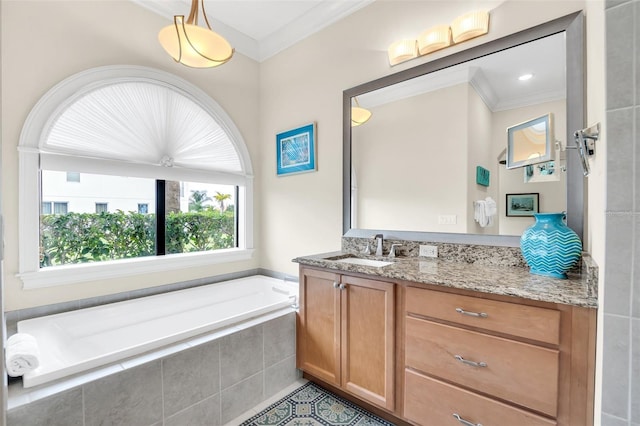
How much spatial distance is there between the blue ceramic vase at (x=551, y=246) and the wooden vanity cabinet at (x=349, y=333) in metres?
0.73

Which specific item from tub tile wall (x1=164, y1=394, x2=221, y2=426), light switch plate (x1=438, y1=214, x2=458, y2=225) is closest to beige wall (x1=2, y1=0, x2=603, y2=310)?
light switch plate (x1=438, y1=214, x2=458, y2=225)

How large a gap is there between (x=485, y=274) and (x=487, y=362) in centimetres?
43

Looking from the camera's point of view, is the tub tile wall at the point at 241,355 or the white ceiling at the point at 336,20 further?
the tub tile wall at the point at 241,355

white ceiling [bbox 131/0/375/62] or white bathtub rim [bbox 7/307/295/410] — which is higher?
white ceiling [bbox 131/0/375/62]

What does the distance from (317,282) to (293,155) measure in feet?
4.63

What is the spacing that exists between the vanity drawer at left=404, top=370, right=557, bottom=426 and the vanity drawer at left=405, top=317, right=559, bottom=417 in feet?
0.13

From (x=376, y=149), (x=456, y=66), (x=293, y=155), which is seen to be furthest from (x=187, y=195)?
(x=456, y=66)

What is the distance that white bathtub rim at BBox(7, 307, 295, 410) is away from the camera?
125cm

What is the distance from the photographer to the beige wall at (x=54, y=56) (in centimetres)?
192

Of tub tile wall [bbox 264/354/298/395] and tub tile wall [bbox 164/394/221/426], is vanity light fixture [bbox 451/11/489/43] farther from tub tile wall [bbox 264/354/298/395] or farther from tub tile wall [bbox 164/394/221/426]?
tub tile wall [bbox 164/394/221/426]

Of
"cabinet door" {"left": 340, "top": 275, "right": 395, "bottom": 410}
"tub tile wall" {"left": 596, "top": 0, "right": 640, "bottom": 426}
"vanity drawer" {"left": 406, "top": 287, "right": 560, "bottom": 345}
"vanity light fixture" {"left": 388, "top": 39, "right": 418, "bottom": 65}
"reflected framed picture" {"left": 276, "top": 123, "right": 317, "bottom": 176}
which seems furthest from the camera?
"reflected framed picture" {"left": 276, "top": 123, "right": 317, "bottom": 176}

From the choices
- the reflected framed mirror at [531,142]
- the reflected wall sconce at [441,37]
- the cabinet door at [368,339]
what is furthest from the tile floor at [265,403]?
the reflected wall sconce at [441,37]

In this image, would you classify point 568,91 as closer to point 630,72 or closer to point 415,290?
point 630,72

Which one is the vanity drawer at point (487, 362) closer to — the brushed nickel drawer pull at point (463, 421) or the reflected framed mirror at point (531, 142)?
the brushed nickel drawer pull at point (463, 421)
